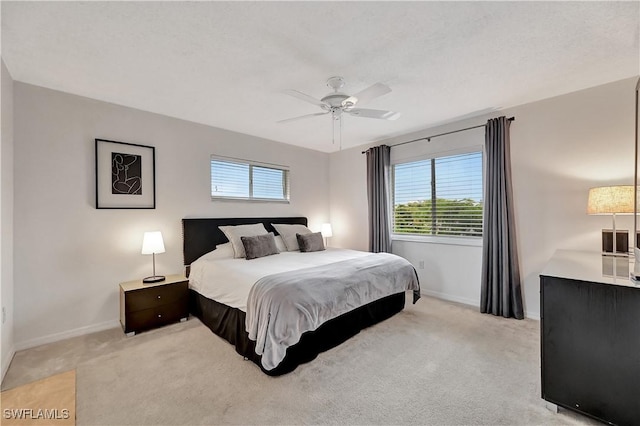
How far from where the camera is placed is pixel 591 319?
5.32ft

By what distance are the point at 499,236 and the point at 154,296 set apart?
407 cm

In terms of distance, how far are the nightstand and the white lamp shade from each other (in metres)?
0.37

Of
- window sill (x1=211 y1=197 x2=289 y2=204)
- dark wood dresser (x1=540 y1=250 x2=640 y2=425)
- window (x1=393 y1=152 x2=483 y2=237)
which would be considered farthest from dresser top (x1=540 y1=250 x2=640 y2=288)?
window sill (x1=211 y1=197 x2=289 y2=204)

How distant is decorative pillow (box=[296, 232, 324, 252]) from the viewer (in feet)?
13.5

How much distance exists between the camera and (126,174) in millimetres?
3227

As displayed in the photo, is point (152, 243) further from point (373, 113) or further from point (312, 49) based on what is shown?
point (373, 113)

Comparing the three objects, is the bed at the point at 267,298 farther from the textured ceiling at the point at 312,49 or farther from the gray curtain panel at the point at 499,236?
the textured ceiling at the point at 312,49

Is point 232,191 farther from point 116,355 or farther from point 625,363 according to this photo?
point 625,363

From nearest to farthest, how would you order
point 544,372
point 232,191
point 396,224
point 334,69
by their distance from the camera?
point 544,372, point 334,69, point 232,191, point 396,224

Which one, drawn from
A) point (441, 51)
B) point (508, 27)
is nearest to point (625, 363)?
point (508, 27)

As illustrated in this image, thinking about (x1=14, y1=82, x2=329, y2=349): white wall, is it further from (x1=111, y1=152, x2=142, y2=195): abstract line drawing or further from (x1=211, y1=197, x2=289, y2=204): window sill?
(x1=211, y1=197, x2=289, y2=204): window sill

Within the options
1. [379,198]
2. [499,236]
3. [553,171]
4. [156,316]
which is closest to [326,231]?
[379,198]

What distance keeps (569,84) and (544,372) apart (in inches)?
109

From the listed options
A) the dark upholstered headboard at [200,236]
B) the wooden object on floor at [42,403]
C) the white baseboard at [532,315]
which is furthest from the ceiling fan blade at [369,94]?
the white baseboard at [532,315]
